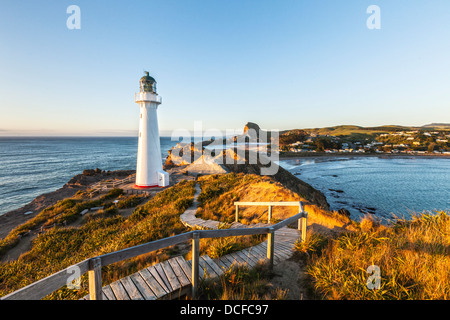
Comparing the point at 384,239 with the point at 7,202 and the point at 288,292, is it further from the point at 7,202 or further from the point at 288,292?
the point at 7,202

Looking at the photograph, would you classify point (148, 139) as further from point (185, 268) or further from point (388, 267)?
point (388, 267)

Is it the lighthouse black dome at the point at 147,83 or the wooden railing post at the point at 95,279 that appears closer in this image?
the wooden railing post at the point at 95,279

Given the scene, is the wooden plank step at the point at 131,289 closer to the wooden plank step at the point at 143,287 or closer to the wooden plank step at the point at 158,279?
the wooden plank step at the point at 143,287

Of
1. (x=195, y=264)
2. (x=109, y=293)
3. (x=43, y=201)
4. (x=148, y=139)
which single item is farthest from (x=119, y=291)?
(x=43, y=201)

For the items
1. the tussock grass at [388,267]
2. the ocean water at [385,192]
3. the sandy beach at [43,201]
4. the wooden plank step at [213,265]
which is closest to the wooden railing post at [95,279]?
the wooden plank step at [213,265]

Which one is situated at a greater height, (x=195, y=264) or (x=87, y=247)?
(x=195, y=264)

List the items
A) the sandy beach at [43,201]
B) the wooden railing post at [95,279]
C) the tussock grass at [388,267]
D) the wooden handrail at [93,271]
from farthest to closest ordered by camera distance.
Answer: the sandy beach at [43,201] < the tussock grass at [388,267] < the wooden railing post at [95,279] < the wooden handrail at [93,271]

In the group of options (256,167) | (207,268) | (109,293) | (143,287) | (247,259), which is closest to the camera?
(109,293)
